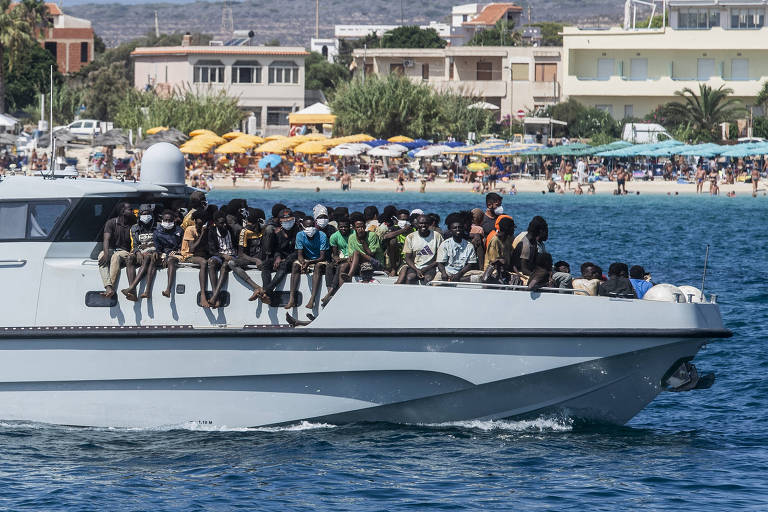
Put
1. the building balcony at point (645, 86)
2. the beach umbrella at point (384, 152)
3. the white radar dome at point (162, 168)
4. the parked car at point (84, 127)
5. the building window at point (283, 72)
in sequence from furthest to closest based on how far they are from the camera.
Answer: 1. the building window at point (283, 72)
2. the building balcony at point (645, 86)
3. the parked car at point (84, 127)
4. the beach umbrella at point (384, 152)
5. the white radar dome at point (162, 168)

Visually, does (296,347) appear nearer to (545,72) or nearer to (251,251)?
(251,251)

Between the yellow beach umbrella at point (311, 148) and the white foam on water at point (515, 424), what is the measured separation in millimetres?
60458

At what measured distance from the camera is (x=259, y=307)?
15.3 m

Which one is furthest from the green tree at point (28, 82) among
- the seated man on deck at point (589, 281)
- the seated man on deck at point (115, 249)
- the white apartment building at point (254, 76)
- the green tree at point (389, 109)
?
the seated man on deck at point (589, 281)

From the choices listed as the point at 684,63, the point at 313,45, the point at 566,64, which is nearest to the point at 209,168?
the point at 566,64

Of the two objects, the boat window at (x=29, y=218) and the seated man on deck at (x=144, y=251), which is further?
the boat window at (x=29, y=218)

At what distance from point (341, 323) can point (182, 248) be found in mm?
2303

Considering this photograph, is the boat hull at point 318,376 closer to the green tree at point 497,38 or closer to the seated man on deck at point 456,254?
the seated man on deck at point 456,254

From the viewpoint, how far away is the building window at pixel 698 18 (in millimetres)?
92875

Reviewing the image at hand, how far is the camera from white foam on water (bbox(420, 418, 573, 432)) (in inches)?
599

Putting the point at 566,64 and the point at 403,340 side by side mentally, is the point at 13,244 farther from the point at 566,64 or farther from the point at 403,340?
the point at 566,64

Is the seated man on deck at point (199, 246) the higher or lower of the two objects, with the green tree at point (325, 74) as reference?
lower

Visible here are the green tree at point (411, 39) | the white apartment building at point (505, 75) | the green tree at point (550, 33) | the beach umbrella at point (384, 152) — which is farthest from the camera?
the green tree at point (550, 33)

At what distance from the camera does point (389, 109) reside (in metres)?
83.5
